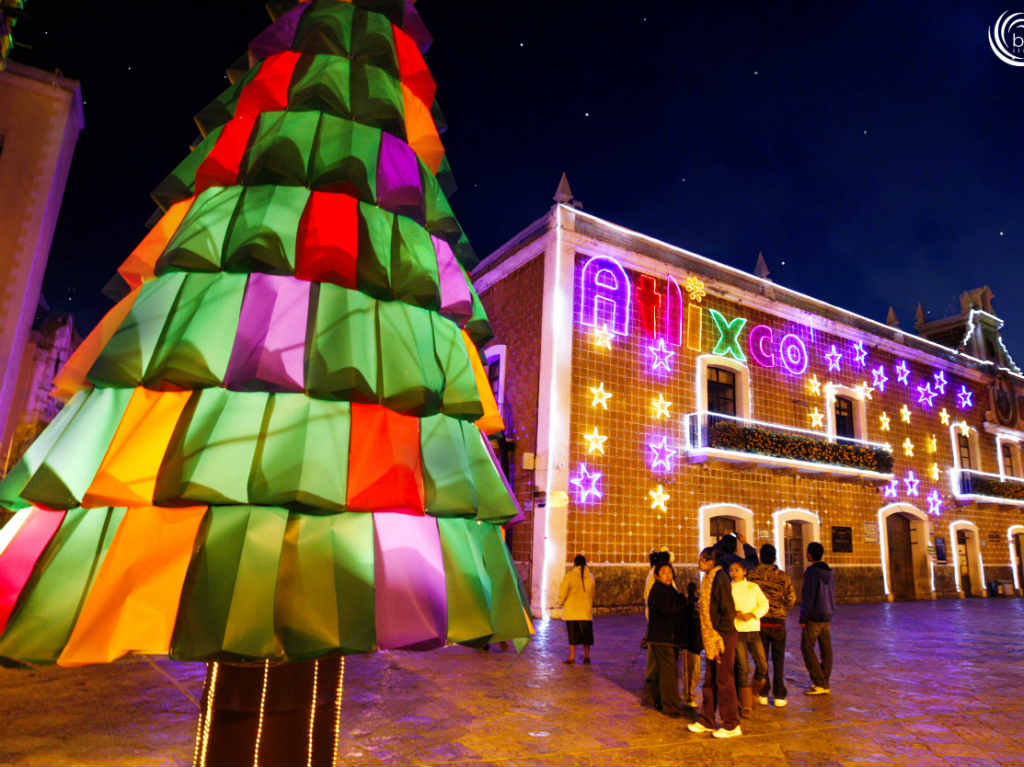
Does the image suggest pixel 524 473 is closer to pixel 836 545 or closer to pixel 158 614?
pixel 836 545

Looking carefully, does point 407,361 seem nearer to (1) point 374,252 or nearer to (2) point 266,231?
(1) point 374,252

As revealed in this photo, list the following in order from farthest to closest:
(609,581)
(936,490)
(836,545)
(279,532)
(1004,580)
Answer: (1004,580)
(936,490)
(836,545)
(609,581)
(279,532)

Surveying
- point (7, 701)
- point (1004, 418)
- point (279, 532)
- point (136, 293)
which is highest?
point (1004, 418)

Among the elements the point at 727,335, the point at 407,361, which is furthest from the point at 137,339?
the point at 727,335

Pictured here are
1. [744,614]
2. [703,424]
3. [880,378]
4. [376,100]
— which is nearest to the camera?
[376,100]

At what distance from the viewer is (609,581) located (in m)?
13.1

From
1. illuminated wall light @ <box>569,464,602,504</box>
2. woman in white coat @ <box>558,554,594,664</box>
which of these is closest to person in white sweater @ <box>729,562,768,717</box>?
woman in white coat @ <box>558,554,594,664</box>

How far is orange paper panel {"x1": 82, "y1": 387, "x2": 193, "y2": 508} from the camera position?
218 cm

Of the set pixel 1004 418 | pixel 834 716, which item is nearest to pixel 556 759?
pixel 834 716

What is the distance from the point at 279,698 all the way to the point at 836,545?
1771 centimetres

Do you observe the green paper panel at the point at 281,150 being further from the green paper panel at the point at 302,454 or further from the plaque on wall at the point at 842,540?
the plaque on wall at the point at 842,540

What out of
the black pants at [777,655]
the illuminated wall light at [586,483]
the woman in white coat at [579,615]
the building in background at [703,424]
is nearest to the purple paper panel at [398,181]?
the black pants at [777,655]

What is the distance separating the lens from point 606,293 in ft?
→ 48.0

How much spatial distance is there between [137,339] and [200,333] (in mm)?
269
